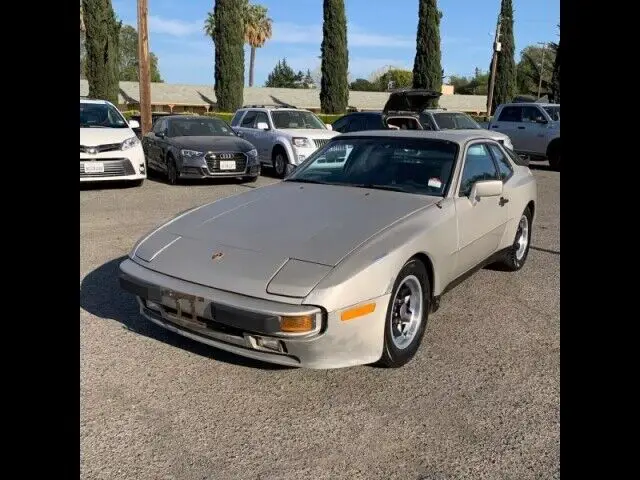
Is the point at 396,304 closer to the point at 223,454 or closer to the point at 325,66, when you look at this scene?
the point at 223,454

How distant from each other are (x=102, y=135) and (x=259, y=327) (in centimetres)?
851

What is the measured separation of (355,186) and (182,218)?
131 cm

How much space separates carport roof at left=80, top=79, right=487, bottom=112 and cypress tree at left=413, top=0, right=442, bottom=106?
857cm

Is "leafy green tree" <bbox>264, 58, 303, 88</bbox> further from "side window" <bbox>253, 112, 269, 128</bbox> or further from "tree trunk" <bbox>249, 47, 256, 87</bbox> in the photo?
"side window" <bbox>253, 112, 269, 128</bbox>

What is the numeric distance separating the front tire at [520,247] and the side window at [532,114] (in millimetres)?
11486

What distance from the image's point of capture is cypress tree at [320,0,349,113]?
32719 millimetres

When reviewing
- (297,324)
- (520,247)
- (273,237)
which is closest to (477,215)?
(520,247)

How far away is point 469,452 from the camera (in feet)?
8.20

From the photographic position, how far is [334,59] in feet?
110

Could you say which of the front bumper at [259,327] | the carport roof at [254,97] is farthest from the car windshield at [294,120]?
the carport roof at [254,97]

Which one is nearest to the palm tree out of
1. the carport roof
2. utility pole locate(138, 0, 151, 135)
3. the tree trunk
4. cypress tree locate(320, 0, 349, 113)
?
the tree trunk

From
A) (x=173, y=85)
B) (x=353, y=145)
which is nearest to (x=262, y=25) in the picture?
(x=173, y=85)

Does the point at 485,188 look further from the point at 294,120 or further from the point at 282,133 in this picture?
the point at 294,120

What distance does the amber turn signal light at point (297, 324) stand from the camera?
9.09 ft
